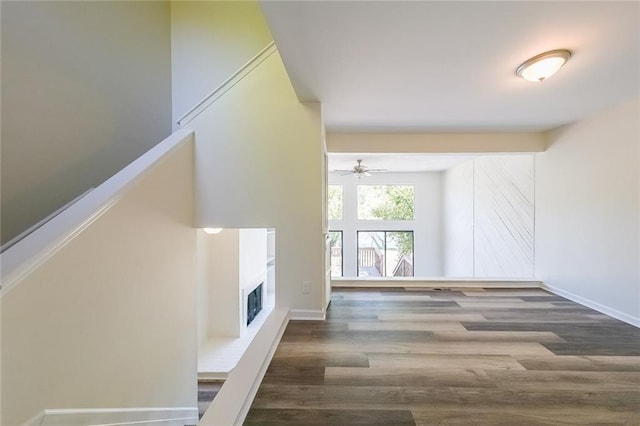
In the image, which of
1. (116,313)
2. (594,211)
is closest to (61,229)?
(116,313)

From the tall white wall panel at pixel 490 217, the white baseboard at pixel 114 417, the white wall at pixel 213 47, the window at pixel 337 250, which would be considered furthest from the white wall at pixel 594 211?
the window at pixel 337 250

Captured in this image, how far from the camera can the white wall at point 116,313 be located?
140 centimetres

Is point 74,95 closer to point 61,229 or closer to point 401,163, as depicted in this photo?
point 61,229

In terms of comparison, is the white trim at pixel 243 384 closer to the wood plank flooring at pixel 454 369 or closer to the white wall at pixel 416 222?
the wood plank flooring at pixel 454 369

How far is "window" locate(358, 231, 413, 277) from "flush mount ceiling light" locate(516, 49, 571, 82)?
6.98 metres

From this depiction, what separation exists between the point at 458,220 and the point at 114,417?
7602 mm

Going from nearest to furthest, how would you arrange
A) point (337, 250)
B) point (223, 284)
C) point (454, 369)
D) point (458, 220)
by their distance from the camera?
point (454, 369) → point (223, 284) → point (458, 220) → point (337, 250)

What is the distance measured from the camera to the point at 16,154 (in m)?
2.27

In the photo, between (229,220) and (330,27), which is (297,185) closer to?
(229,220)

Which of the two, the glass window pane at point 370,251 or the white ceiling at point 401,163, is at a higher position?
the white ceiling at point 401,163

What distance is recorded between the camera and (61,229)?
166 centimetres

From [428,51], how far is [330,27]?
28.9 inches

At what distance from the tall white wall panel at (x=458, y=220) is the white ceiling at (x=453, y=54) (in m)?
3.72

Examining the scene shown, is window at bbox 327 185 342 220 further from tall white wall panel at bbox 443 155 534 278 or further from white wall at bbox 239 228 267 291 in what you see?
tall white wall panel at bbox 443 155 534 278
